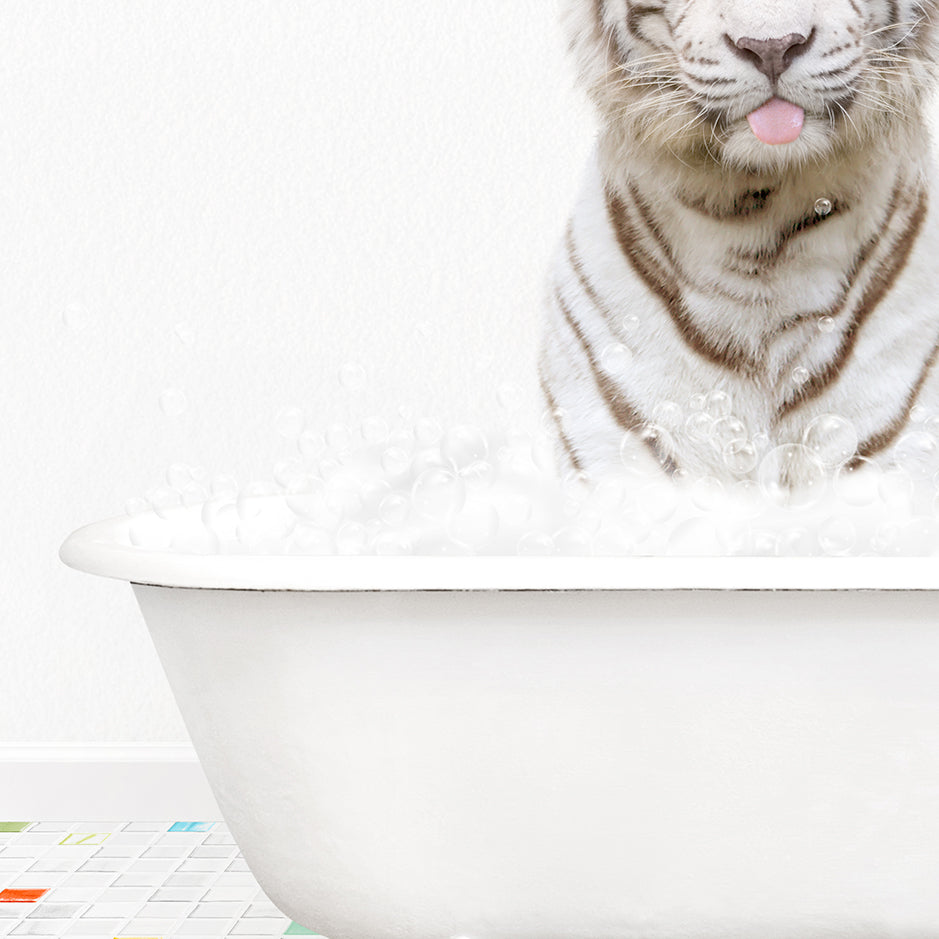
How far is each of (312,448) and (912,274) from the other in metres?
0.88

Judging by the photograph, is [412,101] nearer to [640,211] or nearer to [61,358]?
[640,211]

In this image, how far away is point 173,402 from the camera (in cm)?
167

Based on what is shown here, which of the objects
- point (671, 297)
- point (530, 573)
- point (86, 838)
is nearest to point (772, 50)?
point (671, 297)

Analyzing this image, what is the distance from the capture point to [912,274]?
1.49 meters

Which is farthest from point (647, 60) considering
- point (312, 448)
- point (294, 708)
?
point (294, 708)

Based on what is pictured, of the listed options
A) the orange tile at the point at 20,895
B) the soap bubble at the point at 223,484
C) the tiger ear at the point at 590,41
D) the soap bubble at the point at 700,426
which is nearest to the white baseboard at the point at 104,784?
the orange tile at the point at 20,895

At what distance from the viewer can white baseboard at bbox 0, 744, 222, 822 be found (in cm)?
176

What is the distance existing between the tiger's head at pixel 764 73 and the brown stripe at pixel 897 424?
0.31 metres

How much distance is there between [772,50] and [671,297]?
0.35 m

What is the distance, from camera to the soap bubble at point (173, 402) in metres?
1.66

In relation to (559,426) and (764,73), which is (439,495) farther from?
(764,73)

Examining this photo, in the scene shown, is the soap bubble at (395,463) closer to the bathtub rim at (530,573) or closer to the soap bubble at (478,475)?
the soap bubble at (478,475)

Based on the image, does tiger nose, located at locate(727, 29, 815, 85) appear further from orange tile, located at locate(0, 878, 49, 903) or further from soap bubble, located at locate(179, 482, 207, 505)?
orange tile, located at locate(0, 878, 49, 903)

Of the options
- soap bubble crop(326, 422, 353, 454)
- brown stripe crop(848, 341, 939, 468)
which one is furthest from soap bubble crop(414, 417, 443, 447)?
brown stripe crop(848, 341, 939, 468)
